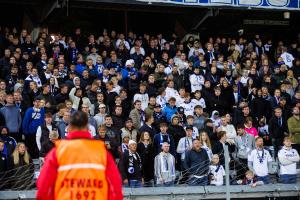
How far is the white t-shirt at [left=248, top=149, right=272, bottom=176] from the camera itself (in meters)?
13.7

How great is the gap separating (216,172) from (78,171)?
280 inches

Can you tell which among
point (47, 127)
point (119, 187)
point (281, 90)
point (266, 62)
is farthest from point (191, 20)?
point (119, 187)

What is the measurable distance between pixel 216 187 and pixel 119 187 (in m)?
6.61

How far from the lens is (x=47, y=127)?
13328mm

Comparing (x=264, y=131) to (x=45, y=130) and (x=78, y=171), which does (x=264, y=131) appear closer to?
(x=45, y=130)

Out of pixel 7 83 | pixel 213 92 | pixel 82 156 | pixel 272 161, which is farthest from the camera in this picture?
pixel 213 92

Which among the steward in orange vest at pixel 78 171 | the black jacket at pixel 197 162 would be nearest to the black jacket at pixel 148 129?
the black jacket at pixel 197 162

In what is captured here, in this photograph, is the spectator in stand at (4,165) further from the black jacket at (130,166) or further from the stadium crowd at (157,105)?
the black jacket at (130,166)

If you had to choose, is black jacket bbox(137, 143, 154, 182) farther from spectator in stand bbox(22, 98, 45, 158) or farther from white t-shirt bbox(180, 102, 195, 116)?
white t-shirt bbox(180, 102, 195, 116)

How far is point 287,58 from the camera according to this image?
2152 centimetres

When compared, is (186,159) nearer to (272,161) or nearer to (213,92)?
(272,161)

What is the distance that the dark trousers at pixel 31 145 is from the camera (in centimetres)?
1348

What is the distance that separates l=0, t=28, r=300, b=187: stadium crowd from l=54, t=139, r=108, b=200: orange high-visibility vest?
6.45 m

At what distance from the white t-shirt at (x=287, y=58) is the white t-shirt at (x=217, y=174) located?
9.38 m
